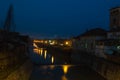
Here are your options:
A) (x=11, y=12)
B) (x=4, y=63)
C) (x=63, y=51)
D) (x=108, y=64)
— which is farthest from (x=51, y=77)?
(x=63, y=51)

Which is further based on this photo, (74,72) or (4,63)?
(74,72)

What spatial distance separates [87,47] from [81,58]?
2.76 meters

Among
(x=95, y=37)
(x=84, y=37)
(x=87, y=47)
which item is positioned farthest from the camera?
(x=84, y=37)

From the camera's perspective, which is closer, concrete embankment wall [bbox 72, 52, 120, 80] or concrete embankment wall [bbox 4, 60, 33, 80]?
concrete embankment wall [bbox 4, 60, 33, 80]

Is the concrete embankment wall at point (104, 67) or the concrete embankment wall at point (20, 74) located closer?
the concrete embankment wall at point (20, 74)

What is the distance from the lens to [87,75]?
28.4 meters

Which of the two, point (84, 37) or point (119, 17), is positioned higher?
point (119, 17)

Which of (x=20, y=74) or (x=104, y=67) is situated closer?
(x=20, y=74)

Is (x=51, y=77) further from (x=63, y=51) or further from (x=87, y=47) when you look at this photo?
(x=63, y=51)

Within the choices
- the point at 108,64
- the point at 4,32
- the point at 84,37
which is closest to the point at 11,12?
the point at 4,32

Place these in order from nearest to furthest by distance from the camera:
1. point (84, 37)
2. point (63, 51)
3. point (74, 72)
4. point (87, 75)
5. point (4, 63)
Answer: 1. point (4, 63)
2. point (87, 75)
3. point (74, 72)
4. point (84, 37)
5. point (63, 51)

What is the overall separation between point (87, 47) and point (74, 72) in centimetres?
1257

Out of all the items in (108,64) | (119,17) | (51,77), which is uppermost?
(119,17)

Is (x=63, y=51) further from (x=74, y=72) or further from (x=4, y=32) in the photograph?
(x=74, y=72)
